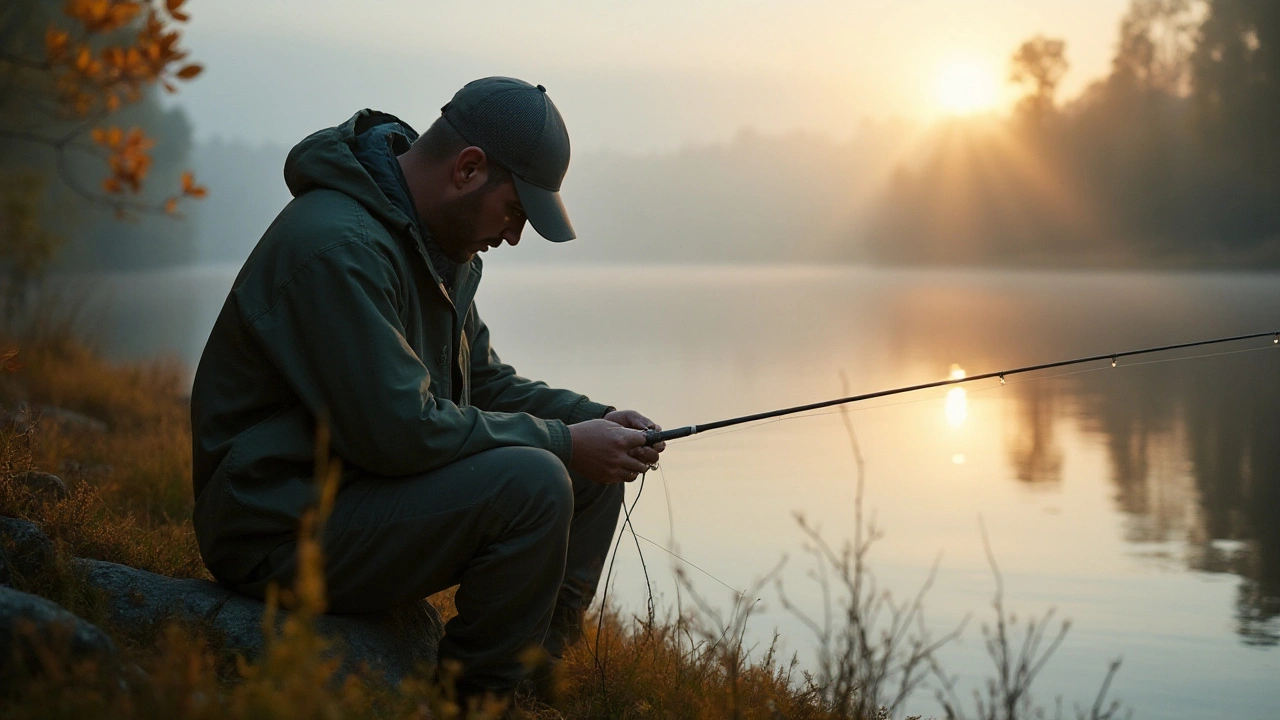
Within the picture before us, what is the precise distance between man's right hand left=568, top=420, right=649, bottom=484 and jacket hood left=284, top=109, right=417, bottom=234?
602 mm

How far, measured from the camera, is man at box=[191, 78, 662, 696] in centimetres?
246

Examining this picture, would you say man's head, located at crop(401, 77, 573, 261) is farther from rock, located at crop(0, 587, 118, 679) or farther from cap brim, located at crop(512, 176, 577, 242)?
rock, located at crop(0, 587, 118, 679)

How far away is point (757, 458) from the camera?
304 inches

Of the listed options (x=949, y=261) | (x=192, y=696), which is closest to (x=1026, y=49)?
(x=949, y=261)

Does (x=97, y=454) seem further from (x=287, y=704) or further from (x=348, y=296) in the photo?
(x=287, y=704)

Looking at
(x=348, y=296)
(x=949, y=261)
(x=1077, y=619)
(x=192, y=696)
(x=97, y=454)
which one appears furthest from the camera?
(x=949, y=261)

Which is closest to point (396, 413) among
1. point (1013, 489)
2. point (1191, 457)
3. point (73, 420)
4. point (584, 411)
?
point (584, 411)

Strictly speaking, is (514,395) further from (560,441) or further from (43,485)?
(43,485)

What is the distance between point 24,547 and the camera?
2785mm

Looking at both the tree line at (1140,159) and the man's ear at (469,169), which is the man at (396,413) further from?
the tree line at (1140,159)

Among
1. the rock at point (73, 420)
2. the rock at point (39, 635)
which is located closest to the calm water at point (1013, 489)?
the rock at point (39, 635)

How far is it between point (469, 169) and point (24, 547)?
1317mm

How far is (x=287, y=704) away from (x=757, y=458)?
20.7 feet

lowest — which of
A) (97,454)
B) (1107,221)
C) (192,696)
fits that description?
(192,696)
